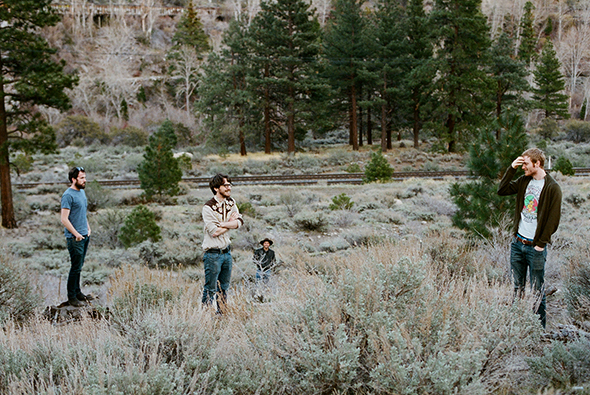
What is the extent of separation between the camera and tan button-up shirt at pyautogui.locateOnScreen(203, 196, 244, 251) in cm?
559

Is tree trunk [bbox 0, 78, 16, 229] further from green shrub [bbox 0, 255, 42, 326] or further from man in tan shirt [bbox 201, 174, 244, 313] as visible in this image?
man in tan shirt [bbox 201, 174, 244, 313]

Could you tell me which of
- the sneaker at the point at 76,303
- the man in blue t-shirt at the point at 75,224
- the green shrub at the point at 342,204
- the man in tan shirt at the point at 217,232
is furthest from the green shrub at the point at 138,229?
the man in tan shirt at the point at 217,232

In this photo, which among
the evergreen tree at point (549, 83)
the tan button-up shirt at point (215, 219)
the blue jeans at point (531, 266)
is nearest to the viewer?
the blue jeans at point (531, 266)

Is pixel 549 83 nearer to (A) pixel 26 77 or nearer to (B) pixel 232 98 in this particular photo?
(B) pixel 232 98

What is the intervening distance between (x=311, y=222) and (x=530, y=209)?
31.9 ft

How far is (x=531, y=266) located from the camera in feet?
15.1

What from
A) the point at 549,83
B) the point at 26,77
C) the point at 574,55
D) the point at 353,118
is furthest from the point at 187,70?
the point at 574,55

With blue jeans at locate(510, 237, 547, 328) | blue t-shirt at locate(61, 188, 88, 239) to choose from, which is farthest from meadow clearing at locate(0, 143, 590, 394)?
blue t-shirt at locate(61, 188, 88, 239)

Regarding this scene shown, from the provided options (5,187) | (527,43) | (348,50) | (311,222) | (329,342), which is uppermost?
(527,43)

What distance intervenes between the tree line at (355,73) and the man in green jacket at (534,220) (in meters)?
29.0

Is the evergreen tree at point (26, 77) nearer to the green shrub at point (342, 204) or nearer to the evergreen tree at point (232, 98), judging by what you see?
the green shrub at point (342, 204)

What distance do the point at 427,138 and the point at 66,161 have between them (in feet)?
99.2

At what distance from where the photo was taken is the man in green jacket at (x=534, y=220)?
4500 mm

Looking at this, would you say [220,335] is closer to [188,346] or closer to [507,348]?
[188,346]
